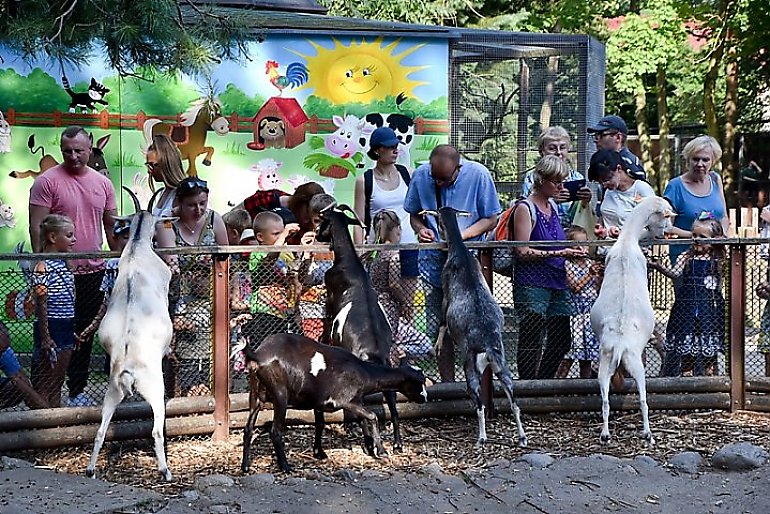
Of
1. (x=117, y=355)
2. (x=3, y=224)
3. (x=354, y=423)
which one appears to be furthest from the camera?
(x=3, y=224)

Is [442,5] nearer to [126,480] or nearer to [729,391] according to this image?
[729,391]

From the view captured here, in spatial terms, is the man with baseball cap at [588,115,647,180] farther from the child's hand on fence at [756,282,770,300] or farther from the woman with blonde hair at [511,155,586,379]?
the child's hand on fence at [756,282,770,300]

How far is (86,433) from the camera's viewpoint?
6.29 m

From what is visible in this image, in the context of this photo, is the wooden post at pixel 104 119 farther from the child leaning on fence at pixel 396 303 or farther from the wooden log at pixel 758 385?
the wooden log at pixel 758 385

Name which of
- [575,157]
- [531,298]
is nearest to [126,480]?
[531,298]

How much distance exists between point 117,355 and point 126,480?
2.13 feet

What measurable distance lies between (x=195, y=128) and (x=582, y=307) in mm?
4038

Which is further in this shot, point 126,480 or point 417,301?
point 417,301

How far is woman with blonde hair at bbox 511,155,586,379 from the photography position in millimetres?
7188

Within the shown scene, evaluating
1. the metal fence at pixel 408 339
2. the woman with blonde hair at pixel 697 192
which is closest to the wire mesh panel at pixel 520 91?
the woman with blonde hair at pixel 697 192

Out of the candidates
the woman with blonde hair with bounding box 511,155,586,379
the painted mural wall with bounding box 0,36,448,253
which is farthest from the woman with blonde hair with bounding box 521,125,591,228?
the painted mural wall with bounding box 0,36,448,253

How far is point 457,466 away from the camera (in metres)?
6.12

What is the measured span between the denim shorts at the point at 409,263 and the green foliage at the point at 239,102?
10.5 feet

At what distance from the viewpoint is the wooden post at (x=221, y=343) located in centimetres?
661
